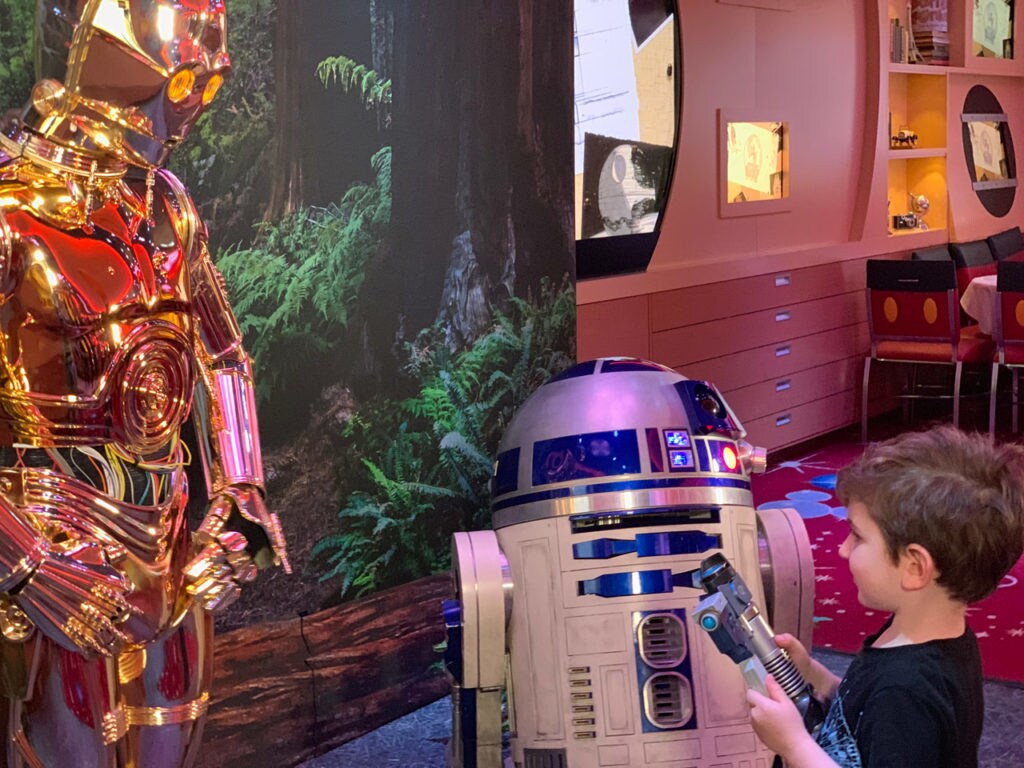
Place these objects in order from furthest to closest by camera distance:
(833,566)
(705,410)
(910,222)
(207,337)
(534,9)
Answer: (910,222) → (833,566) → (534,9) → (705,410) → (207,337)

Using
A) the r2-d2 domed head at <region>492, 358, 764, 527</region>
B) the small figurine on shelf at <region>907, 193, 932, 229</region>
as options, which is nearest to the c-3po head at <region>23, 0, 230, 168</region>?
the r2-d2 domed head at <region>492, 358, 764, 527</region>

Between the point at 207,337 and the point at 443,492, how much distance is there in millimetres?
1189

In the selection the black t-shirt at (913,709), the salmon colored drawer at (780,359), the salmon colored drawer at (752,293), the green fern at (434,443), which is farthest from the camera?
the salmon colored drawer at (780,359)

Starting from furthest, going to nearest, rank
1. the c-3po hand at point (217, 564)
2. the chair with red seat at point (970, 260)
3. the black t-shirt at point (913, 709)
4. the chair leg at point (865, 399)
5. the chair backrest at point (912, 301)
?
the chair with red seat at point (970, 260) → the chair leg at point (865, 399) → the chair backrest at point (912, 301) → the c-3po hand at point (217, 564) → the black t-shirt at point (913, 709)

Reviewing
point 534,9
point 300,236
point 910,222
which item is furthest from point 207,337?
point 910,222

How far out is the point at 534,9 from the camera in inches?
123

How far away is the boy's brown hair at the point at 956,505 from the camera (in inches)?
55.5

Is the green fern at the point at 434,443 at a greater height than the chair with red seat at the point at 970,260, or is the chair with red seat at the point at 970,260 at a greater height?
the chair with red seat at the point at 970,260

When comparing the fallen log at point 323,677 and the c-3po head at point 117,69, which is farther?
the fallen log at point 323,677

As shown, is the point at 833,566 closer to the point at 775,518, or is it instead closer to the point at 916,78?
the point at 775,518

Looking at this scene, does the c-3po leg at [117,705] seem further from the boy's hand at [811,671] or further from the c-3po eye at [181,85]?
the boy's hand at [811,671]

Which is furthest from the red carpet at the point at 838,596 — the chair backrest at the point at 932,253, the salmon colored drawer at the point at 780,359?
the chair backrest at the point at 932,253

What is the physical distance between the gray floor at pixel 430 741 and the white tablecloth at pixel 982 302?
3053mm

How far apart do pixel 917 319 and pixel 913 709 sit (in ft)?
15.6
